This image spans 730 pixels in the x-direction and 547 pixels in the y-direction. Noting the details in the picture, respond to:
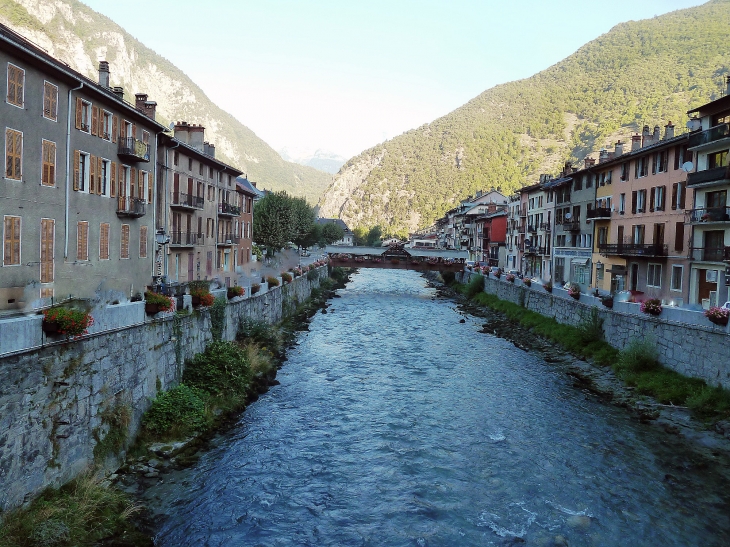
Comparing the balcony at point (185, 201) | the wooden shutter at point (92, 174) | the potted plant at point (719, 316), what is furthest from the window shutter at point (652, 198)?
the wooden shutter at point (92, 174)

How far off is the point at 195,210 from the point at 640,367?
3385cm

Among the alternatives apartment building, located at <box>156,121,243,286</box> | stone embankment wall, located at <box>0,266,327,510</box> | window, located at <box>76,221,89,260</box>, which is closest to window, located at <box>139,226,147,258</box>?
apartment building, located at <box>156,121,243,286</box>

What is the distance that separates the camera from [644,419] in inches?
915

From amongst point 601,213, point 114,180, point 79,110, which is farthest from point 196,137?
point 601,213

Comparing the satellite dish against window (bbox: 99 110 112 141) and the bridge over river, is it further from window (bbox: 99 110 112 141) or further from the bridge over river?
the bridge over river

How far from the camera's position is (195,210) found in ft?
151

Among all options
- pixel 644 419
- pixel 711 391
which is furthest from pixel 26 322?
pixel 711 391

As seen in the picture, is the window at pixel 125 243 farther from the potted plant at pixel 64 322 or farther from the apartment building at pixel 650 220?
the apartment building at pixel 650 220

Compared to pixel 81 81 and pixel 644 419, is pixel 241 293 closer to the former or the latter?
pixel 81 81

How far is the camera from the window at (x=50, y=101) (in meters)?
23.3

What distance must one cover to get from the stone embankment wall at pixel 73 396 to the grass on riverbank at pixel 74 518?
0.97ft

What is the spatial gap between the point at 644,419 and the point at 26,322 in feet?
72.4

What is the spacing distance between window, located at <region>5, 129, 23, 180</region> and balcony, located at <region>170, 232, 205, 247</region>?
1880 cm

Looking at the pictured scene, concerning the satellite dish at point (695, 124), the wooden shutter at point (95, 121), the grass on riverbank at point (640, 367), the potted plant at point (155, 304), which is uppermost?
the satellite dish at point (695, 124)
